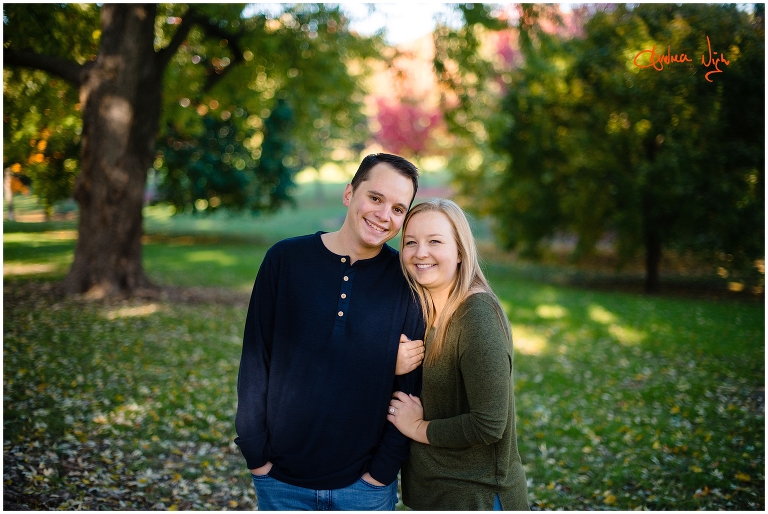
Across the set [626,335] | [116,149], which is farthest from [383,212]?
[626,335]

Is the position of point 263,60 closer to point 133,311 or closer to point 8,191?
point 133,311

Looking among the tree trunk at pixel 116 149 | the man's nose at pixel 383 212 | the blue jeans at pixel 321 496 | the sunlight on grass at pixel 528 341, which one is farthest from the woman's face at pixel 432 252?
the tree trunk at pixel 116 149

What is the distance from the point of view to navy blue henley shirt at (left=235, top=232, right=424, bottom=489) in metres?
2.54

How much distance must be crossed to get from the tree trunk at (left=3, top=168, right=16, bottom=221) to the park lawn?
98.4 inches

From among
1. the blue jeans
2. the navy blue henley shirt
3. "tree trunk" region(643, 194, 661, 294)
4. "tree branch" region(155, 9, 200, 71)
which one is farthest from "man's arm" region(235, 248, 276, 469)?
"tree trunk" region(643, 194, 661, 294)

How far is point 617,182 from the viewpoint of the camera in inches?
583

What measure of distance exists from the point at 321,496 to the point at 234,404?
4.49 meters

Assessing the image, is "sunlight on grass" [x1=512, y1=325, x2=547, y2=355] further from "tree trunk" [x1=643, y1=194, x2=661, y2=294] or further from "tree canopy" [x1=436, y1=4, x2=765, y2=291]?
"tree trunk" [x1=643, y1=194, x2=661, y2=294]

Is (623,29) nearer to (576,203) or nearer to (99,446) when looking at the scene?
(576,203)

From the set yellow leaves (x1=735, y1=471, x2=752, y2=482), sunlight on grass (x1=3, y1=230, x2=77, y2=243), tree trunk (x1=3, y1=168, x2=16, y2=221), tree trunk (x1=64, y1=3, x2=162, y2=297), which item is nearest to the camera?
yellow leaves (x1=735, y1=471, x2=752, y2=482)

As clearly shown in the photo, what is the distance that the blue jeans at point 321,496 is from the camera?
257 centimetres

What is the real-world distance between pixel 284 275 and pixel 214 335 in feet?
24.2

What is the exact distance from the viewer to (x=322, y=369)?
2535mm

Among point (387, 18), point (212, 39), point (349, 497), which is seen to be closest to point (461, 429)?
point (349, 497)
